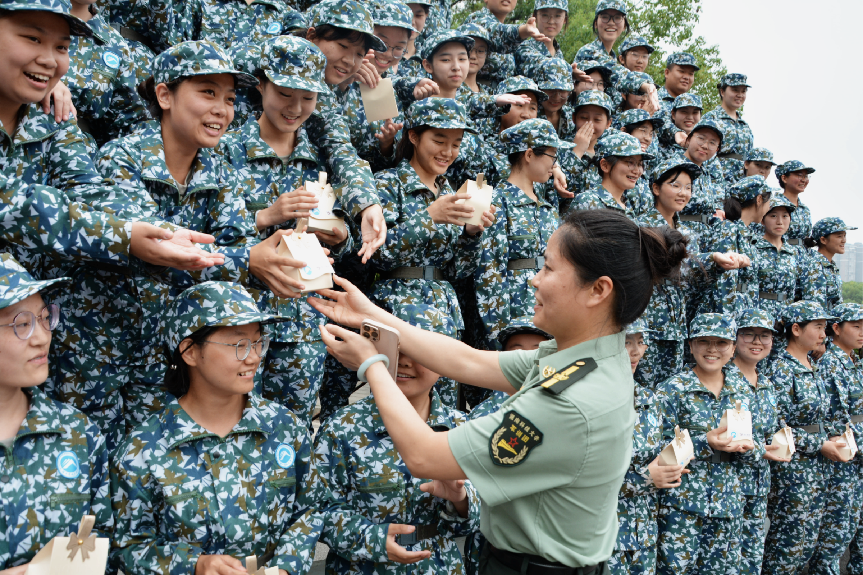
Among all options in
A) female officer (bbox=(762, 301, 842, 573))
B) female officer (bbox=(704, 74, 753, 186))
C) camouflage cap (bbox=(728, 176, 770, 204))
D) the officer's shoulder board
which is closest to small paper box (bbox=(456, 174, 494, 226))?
the officer's shoulder board

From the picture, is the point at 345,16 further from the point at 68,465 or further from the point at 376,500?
the point at 68,465

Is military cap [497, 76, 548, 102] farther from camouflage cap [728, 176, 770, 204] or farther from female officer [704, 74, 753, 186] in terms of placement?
female officer [704, 74, 753, 186]

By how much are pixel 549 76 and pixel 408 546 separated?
5890 mm

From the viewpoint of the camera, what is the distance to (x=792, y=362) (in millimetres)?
7879

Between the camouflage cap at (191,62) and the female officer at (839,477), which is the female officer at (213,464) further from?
the female officer at (839,477)

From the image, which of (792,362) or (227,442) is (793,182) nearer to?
(792,362)

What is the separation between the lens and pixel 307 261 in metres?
3.03

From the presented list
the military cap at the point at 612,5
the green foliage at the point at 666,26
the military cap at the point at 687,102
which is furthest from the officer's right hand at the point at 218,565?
the green foliage at the point at 666,26

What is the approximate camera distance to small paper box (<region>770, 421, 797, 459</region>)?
6.40 m

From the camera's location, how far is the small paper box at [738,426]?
5688 mm

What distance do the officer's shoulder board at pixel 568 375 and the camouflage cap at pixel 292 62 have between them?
224cm

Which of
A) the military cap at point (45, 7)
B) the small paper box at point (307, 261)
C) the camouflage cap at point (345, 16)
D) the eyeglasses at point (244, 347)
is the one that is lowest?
the eyeglasses at point (244, 347)

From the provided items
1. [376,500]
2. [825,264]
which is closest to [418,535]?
[376,500]

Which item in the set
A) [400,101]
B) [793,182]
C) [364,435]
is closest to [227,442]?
[364,435]
